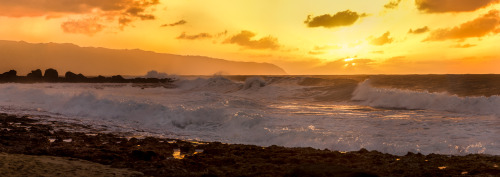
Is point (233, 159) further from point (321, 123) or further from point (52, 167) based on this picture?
point (321, 123)

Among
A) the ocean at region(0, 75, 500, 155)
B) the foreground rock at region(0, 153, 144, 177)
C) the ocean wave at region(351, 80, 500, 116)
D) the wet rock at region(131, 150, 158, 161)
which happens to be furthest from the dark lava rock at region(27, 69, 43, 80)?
the foreground rock at region(0, 153, 144, 177)

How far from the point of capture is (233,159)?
902cm

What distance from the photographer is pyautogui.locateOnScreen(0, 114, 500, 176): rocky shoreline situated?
307 inches

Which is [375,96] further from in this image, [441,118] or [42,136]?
[42,136]

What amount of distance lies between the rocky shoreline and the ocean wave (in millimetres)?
11666

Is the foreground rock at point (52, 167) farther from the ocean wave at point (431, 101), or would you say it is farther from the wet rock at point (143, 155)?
the ocean wave at point (431, 101)

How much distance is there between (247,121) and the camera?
52.2 feet

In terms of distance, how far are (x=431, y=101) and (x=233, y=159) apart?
1743 cm

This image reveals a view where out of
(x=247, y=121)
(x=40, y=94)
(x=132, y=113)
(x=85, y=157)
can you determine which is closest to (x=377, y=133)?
(x=247, y=121)

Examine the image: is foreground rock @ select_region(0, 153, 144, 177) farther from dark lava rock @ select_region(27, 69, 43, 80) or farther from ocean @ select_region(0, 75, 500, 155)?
dark lava rock @ select_region(27, 69, 43, 80)

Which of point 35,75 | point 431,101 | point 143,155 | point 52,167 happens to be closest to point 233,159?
point 143,155

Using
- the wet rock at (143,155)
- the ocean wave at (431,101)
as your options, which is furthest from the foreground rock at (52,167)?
the ocean wave at (431,101)

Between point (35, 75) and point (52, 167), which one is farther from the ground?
point (35, 75)

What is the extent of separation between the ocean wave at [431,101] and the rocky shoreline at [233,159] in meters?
11.7
